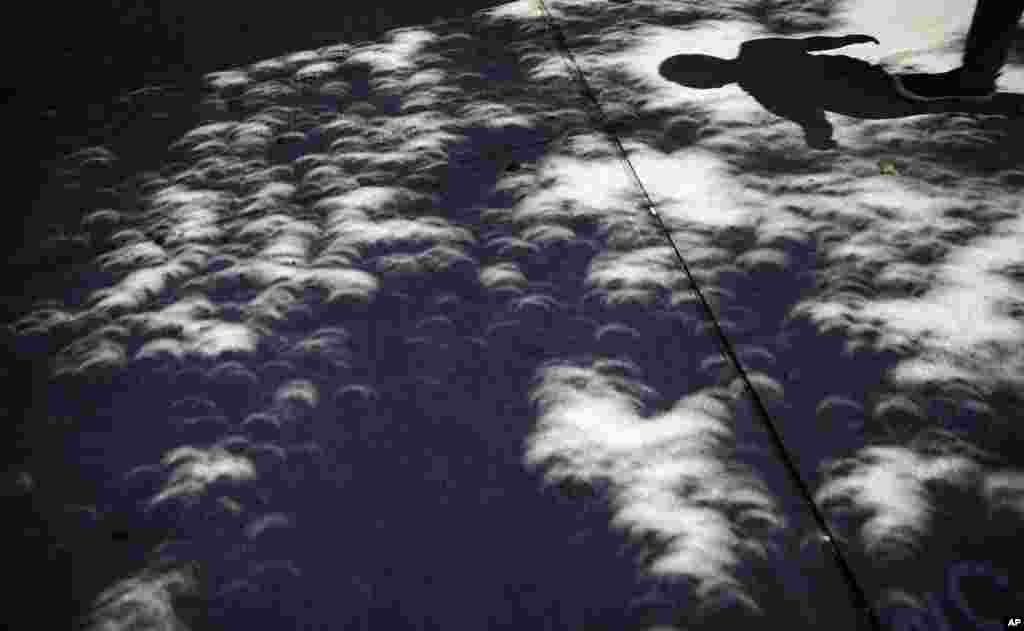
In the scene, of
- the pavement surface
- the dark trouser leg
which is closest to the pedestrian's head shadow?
the pavement surface

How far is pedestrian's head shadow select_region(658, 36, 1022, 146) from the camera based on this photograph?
2.14 m

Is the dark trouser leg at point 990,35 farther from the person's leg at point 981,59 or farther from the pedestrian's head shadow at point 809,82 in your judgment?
the pedestrian's head shadow at point 809,82

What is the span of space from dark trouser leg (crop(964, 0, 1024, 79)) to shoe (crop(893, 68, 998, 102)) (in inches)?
1.0

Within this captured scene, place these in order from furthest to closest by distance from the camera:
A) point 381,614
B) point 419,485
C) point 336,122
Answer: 1. point 336,122
2. point 419,485
3. point 381,614

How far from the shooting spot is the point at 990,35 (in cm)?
214

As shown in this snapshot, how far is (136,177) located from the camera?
2.33 metres

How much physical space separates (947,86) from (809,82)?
42 cm

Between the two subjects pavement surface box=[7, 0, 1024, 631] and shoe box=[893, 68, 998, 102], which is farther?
shoe box=[893, 68, 998, 102]

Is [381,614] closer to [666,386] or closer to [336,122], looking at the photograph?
[666,386]

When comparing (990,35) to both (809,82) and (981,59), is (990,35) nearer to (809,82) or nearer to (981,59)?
(981,59)

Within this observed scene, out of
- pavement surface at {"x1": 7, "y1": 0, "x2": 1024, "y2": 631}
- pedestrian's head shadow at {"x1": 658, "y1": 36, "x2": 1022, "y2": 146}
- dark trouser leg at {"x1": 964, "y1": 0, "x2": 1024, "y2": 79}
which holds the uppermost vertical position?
dark trouser leg at {"x1": 964, "y1": 0, "x2": 1024, "y2": 79}

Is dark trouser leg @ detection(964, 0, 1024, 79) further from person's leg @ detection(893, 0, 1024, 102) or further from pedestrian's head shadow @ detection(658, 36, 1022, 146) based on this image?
pedestrian's head shadow @ detection(658, 36, 1022, 146)

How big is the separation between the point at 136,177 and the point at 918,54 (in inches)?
109

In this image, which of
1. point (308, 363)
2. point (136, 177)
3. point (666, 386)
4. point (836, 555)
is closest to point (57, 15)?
point (136, 177)
